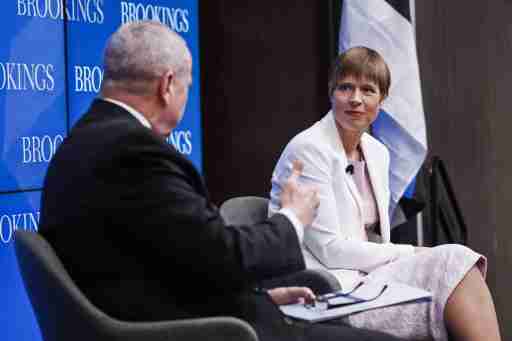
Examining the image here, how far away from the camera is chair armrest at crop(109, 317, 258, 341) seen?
2.12 m

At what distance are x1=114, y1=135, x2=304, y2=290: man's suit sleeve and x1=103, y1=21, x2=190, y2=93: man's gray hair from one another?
22cm

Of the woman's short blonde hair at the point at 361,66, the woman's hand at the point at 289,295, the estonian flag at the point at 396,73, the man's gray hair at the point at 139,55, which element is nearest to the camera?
the man's gray hair at the point at 139,55

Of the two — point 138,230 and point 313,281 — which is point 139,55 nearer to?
point 138,230

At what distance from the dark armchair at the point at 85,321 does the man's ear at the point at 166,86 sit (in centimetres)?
47

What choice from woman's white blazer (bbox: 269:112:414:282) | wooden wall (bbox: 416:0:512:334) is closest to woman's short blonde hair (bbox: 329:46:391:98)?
woman's white blazer (bbox: 269:112:414:282)

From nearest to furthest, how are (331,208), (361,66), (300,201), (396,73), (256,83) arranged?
(300,201) → (331,208) → (361,66) → (396,73) → (256,83)

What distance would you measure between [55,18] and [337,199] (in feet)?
5.37

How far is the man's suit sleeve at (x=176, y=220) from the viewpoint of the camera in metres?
2.13

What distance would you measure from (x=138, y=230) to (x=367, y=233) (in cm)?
164

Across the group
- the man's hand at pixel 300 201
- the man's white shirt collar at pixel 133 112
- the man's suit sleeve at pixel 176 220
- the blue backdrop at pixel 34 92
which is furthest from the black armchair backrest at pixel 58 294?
the blue backdrop at pixel 34 92

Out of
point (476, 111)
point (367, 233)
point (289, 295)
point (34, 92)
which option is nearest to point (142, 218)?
point (289, 295)

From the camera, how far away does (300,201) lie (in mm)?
2439

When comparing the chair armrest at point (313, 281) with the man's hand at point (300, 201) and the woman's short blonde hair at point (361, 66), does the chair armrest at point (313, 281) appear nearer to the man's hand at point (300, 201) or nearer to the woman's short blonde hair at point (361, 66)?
the man's hand at point (300, 201)

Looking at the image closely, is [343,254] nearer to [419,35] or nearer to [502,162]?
[419,35]
